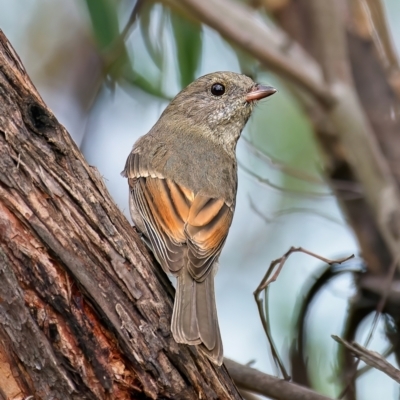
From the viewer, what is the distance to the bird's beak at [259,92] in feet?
15.5

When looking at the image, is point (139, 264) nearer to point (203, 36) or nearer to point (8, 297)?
point (8, 297)

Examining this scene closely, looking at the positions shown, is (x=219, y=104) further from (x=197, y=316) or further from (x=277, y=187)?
(x=197, y=316)

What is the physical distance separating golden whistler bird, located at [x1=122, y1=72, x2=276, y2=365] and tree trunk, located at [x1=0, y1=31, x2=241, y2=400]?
154 millimetres

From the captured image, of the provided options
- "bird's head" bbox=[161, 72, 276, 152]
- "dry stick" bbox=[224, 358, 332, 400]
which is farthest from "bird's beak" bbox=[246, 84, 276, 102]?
"dry stick" bbox=[224, 358, 332, 400]

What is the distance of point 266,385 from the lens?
3311 millimetres

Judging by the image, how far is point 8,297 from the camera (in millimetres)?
2488

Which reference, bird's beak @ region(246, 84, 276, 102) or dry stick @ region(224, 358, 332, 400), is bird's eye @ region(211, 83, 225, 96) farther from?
dry stick @ region(224, 358, 332, 400)

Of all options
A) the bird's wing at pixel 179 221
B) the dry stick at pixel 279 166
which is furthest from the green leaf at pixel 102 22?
the dry stick at pixel 279 166

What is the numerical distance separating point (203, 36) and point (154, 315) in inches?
115

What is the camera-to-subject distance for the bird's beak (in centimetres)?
472

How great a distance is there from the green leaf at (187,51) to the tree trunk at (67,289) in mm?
2272

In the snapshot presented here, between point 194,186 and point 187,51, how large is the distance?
1.44m

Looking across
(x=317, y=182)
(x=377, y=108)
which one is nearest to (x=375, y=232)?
(x=317, y=182)

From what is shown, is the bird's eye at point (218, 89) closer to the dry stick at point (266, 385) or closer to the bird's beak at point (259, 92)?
the bird's beak at point (259, 92)
